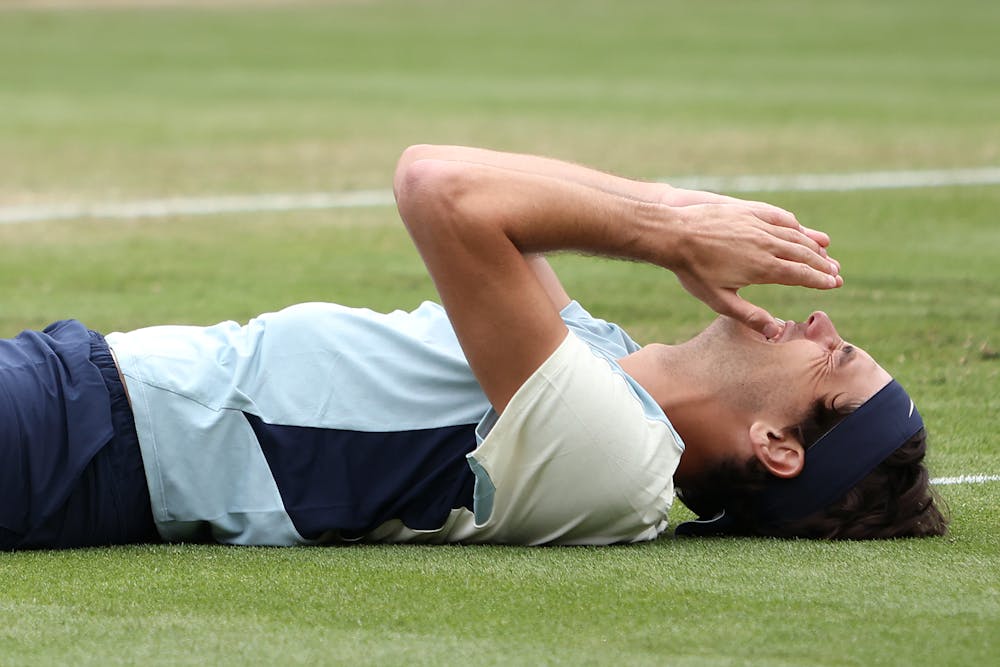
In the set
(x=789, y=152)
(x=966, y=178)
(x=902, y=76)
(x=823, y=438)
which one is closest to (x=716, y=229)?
(x=823, y=438)

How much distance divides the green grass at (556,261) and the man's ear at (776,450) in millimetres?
188

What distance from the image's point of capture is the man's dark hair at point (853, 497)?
362 centimetres

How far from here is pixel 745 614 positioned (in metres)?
3.12

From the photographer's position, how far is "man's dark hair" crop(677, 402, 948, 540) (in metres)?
3.62

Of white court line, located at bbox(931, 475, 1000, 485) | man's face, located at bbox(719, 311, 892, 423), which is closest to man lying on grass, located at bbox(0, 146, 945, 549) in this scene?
man's face, located at bbox(719, 311, 892, 423)

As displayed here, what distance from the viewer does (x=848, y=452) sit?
11.9ft

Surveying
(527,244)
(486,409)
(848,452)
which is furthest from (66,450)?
(848,452)

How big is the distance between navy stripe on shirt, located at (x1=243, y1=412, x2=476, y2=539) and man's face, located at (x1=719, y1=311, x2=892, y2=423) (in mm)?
633

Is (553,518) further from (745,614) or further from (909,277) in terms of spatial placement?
(909,277)

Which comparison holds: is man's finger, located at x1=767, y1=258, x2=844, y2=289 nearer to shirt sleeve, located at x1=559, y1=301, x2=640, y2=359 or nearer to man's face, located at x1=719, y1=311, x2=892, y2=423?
man's face, located at x1=719, y1=311, x2=892, y2=423

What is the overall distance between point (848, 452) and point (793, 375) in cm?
21

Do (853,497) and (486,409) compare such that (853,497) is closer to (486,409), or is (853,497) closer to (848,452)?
(848,452)

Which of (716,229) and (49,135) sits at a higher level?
(716,229)

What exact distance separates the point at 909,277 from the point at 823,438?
4.35 meters
